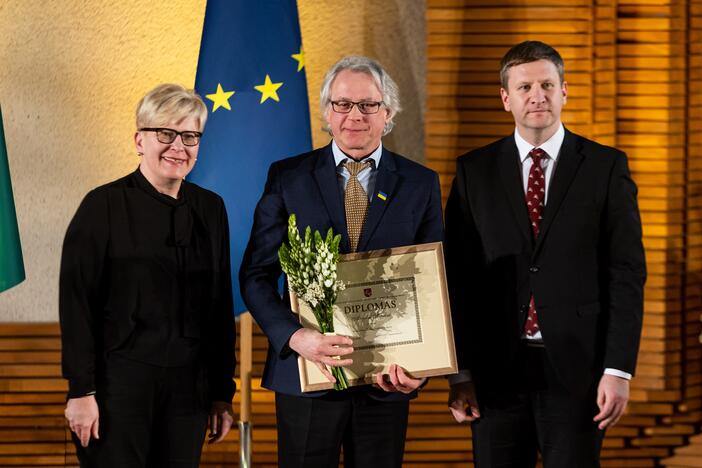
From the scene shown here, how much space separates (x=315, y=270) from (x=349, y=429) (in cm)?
58

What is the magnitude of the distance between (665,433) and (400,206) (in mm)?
2711

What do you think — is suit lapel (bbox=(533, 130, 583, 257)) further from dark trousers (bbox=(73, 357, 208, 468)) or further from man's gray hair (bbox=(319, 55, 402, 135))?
dark trousers (bbox=(73, 357, 208, 468))

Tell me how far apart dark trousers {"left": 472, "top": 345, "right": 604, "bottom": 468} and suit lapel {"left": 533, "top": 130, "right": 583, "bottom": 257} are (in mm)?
391

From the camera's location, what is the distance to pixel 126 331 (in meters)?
2.77

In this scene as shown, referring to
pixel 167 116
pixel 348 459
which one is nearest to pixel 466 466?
pixel 348 459

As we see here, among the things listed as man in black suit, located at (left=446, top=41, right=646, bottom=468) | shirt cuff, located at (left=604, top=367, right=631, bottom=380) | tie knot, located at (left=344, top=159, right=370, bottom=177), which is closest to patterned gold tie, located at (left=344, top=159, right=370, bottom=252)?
tie knot, located at (left=344, top=159, right=370, bottom=177)

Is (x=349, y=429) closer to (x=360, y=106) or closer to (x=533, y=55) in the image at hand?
(x=360, y=106)

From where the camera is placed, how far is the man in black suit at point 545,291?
285 centimetres

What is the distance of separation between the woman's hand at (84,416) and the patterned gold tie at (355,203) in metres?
0.91

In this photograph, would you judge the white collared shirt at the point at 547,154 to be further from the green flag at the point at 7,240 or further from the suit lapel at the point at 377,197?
the green flag at the point at 7,240

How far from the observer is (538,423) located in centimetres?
288

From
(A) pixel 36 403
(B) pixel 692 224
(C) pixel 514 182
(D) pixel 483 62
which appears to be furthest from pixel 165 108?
(B) pixel 692 224

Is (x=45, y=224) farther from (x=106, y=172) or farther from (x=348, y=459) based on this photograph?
(x=348, y=459)

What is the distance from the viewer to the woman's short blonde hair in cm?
283
